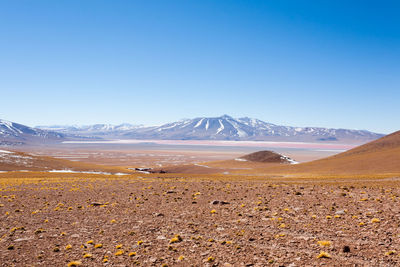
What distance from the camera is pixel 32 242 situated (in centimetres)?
1217

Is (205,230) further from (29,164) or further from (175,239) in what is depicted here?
(29,164)

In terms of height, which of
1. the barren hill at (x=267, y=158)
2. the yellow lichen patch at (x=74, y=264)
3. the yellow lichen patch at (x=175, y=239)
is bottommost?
the barren hill at (x=267, y=158)

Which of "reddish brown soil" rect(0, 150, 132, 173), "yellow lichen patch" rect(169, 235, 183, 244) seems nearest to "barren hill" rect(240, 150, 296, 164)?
"reddish brown soil" rect(0, 150, 132, 173)

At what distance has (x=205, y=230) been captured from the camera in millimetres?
13328

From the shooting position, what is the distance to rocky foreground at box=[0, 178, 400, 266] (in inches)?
395

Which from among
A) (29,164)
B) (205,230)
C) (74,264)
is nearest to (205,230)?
(205,230)

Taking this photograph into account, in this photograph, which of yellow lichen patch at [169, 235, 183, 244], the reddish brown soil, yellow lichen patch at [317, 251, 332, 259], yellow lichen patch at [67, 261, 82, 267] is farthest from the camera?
the reddish brown soil

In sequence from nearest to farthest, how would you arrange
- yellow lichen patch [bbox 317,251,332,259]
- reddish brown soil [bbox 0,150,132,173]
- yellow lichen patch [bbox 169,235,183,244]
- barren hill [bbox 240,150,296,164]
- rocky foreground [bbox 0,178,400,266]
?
1. yellow lichen patch [bbox 317,251,332,259]
2. rocky foreground [bbox 0,178,400,266]
3. yellow lichen patch [bbox 169,235,183,244]
4. reddish brown soil [bbox 0,150,132,173]
5. barren hill [bbox 240,150,296,164]

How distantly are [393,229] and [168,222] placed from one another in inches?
392

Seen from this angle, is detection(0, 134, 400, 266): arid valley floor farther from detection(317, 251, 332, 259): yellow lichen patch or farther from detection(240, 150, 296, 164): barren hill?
detection(240, 150, 296, 164): barren hill

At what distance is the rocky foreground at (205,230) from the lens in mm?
10023


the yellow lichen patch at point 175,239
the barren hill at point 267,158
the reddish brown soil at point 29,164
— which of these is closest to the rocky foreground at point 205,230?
the yellow lichen patch at point 175,239

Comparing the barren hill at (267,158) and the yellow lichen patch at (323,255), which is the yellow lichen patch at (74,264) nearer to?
the yellow lichen patch at (323,255)

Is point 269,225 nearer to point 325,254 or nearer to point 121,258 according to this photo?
point 325,254
